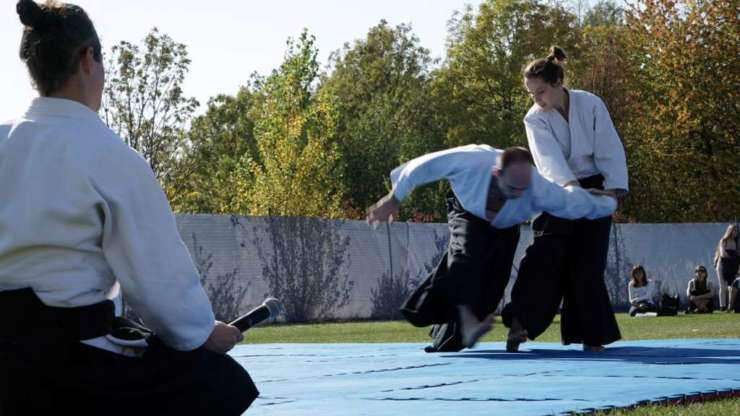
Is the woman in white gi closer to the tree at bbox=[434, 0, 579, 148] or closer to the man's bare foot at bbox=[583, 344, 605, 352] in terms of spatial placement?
the man's bare foot at bbox=[583, 344, 605, 352]

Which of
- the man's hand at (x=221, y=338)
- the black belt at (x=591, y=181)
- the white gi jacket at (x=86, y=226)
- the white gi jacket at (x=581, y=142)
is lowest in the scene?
the man's hand at (x=221, y=338)

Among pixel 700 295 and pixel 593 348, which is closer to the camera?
pixel 593 348

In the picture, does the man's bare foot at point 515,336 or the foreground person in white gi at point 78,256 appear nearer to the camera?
the foreground person in white gi at point 78,256

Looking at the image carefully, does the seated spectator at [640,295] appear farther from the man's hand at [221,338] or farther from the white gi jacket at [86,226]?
the white gi jacket at [86,226]

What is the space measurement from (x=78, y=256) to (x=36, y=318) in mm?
193

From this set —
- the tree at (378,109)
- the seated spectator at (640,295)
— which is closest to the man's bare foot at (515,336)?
the seated spectator at (640,295)

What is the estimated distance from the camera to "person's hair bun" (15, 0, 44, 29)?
3.39 m

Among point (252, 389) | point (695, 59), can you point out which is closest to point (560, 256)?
point (252, 389)

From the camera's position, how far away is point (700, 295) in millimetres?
23078

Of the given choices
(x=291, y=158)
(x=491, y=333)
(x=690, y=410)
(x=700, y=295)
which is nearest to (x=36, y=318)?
(x=690, y=410)

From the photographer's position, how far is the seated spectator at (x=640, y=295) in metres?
22.1

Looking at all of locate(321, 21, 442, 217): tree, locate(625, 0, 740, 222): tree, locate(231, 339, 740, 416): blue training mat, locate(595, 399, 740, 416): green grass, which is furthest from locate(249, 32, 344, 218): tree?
locate(595, 399, 740, 416): green grass

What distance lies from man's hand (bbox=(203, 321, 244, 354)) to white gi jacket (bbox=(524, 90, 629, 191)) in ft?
17.5

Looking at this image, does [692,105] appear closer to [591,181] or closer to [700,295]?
[700,295]
